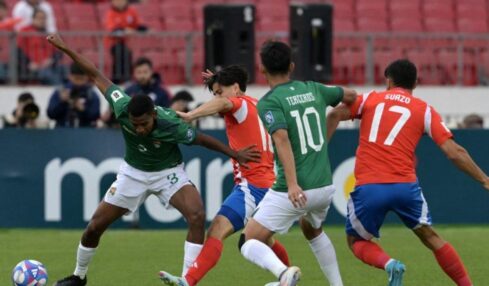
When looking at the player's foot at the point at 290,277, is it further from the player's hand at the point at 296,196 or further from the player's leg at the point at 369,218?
the player's leg at the point at 369,218

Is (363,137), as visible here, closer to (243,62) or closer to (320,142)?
(320,142)

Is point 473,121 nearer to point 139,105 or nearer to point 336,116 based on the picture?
point 336,116

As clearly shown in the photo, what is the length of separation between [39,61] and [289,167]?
475 inches

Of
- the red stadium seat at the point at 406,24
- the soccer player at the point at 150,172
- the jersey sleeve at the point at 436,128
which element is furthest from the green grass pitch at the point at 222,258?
the red stadium seat at the point at 406,24

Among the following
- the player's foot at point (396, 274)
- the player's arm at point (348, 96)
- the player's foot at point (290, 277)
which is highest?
the player's arm at point (348, 96)

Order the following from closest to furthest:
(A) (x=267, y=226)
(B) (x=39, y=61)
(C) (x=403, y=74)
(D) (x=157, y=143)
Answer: (A) (x=267, y=226)
(C) (x=403, y=74)
(D) (x=157, y=143)
(B) (x=39, y=61)

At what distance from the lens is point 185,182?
11891 millimetres

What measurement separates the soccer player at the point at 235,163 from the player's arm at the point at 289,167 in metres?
1.27

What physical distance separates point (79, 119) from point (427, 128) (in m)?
8.77

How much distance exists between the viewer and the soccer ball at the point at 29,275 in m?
11.4

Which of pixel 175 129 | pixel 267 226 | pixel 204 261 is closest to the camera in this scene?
pixel 267 226

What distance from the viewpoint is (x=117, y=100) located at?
11.6 metres

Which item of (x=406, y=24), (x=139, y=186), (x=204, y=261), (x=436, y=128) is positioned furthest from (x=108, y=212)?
(x=406, y=24)

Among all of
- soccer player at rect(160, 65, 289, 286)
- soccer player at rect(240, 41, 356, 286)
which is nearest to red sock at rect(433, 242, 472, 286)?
soccer player at rect(240, 41, 356, 286)
